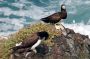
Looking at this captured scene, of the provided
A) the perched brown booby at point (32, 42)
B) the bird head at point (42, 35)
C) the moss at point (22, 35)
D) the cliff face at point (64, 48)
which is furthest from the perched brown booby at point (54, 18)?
the perched brown booby at point (32, 42)

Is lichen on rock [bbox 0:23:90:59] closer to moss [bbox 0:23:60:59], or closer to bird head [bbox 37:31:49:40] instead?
moss [bbox 0:23:60:59]

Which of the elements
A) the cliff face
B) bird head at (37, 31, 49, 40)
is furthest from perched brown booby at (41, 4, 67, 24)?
bird head at (37, 31, 49, 40)

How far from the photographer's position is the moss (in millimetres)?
32188

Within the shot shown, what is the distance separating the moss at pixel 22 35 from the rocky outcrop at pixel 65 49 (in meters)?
0.49

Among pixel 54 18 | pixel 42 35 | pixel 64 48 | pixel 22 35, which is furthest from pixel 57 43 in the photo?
pixel 42 35

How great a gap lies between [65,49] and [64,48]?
0.11 m

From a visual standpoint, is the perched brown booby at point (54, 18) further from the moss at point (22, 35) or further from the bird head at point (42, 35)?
the bird head at point (42, 35)

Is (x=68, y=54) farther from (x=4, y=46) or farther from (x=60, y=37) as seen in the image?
(x=4, y=46)

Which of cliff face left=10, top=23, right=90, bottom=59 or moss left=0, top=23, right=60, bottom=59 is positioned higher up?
moss left=0, top=23, right=60, bottom=59

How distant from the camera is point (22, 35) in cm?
3278

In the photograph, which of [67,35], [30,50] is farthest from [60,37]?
[30,50]

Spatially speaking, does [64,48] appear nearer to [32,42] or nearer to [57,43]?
[57,43]

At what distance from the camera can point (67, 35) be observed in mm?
33906

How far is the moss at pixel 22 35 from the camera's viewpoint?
3219 cm
